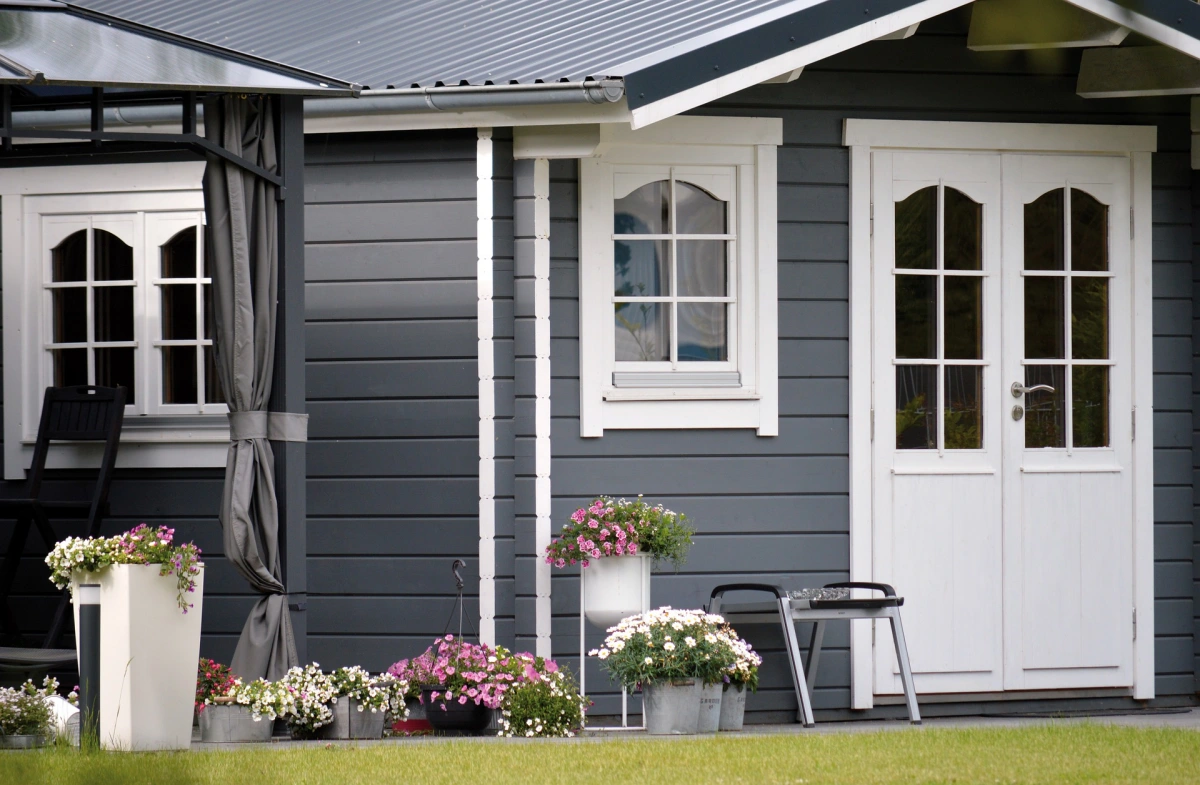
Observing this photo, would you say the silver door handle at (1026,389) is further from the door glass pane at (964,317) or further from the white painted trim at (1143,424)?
the white painted trim at (1143,424)

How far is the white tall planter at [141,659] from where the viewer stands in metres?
4.38

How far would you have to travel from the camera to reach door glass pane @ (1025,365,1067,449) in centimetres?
606

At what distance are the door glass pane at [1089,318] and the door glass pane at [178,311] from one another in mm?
3972

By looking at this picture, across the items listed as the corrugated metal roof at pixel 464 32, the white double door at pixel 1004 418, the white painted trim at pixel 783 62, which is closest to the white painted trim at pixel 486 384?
the corrugated metal roof at pixel 464 32

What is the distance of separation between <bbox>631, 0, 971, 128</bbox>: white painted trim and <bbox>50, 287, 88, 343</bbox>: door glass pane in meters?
2.84

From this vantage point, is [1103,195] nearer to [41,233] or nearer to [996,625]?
[996,625]

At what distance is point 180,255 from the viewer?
6.12 m

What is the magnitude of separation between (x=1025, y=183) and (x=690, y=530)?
2.21 m

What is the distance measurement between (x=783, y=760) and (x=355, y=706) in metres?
1.65

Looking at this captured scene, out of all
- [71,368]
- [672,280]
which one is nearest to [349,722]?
[672,280]

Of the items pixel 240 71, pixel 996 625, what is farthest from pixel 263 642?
pixel 996 625

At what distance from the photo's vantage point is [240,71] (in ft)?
15.0

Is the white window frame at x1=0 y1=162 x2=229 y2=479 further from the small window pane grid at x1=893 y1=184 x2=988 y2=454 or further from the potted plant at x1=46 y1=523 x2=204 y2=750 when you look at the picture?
the small window pane grid at x1=893 y1=184 x2=988 y2=454

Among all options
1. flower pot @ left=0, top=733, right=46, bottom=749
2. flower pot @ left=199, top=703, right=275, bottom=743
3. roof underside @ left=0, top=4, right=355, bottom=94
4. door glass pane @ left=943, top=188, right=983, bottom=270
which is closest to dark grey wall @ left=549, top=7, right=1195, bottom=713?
door glass pane @ left=943, top=188, right=983, bottom=270
